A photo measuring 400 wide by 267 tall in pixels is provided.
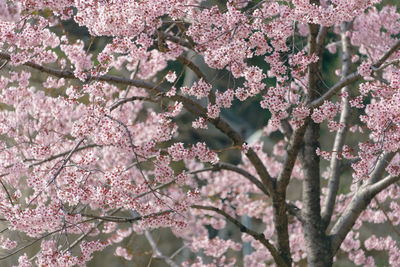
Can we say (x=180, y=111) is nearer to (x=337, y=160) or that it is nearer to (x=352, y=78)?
(x=352, y=78)

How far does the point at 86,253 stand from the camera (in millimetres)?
3965

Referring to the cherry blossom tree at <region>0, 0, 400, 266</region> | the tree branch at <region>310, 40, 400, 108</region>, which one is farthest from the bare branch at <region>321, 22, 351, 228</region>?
the tree branch at <region>310, 40, 400, 108</region>

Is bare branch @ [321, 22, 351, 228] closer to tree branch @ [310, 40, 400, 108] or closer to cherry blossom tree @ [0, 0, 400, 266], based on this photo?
cherry blossom tree @ [0, 0, 400, 266]

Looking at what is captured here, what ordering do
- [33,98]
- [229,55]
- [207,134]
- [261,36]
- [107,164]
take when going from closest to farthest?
[229,55], [261,36], [33,98], [107,164], [207,134]

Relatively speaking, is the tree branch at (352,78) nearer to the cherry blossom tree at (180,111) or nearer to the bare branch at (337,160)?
the cherry blossom tree at (180,111)

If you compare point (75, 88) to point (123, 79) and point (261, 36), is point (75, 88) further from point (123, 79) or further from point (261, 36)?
point (261, 36)

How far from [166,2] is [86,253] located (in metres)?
2.02

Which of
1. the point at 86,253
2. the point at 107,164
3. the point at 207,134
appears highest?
the point at 207,134

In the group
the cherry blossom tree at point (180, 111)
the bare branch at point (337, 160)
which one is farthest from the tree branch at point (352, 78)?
the bare branch at point (337, 160)

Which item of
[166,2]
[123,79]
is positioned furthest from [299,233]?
[166,2]

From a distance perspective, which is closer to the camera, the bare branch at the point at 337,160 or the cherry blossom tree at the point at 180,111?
the cherry blossom tree at the point at 180,111

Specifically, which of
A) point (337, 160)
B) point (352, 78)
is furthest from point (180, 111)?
point (337, 160)

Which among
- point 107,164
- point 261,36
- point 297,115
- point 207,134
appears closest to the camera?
point 261,36

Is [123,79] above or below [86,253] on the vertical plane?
above
